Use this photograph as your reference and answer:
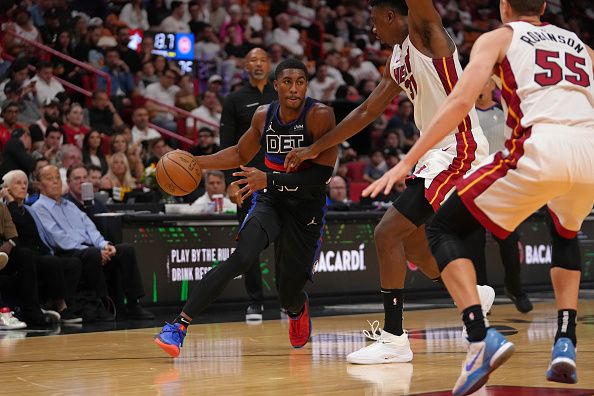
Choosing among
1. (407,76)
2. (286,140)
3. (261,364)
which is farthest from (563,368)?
(286,140)

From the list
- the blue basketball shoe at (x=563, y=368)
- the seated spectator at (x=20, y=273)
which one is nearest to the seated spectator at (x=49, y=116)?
the seated spectator at (x=20, y=273)

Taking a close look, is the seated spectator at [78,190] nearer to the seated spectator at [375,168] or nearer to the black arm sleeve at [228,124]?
the black arm sleeve at [228,124]

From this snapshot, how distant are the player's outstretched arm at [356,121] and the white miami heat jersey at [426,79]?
244 mm

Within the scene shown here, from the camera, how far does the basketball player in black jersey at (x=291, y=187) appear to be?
6.87 meters

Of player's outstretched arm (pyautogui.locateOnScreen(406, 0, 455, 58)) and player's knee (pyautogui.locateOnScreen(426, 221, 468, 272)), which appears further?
player's outstretched arm (pyautogui.locateOnScreen(406, 0, 455, 58))

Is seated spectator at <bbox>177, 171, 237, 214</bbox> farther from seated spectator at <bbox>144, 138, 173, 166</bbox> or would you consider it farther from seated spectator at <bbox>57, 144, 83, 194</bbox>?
seated spectator at <bbox>144, 138, 173, 166</bbox>

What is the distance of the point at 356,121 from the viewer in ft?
21.8

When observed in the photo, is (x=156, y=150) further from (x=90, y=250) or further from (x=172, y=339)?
(x=172, y=339)

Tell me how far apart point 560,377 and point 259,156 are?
5109 millimetres

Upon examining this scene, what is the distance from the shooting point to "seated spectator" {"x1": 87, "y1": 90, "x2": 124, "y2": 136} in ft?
47.8

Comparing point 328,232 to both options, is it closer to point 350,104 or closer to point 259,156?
point 259,156

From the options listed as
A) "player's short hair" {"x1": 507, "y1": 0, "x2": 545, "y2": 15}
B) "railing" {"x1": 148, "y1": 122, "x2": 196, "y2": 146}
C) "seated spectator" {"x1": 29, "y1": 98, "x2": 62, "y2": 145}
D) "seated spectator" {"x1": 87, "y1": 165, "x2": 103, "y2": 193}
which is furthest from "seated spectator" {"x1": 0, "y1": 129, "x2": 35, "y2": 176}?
"player's short hair" {"x1": 507, "y1": 0, "x2": 545, "y2": 15}

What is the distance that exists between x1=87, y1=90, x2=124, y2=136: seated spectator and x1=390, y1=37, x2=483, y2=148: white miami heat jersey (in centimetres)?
877

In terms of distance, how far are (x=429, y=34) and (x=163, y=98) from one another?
10.7 metres
